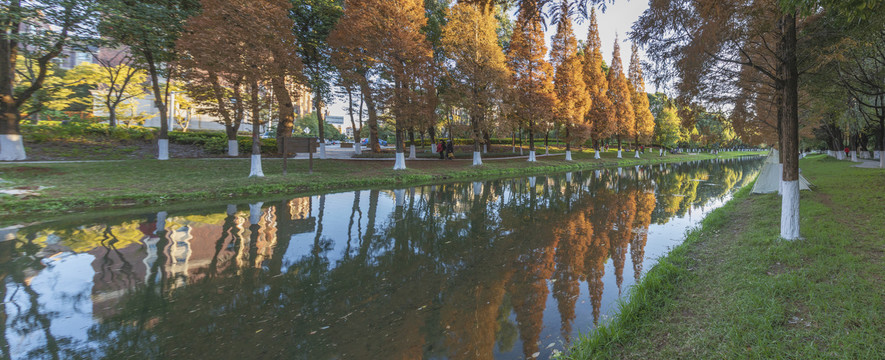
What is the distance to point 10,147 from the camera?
12172 mm

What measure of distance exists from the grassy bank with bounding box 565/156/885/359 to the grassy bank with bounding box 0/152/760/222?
1148 centimetres

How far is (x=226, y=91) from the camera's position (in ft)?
41.2

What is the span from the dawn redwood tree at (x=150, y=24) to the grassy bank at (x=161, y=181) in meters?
3.49

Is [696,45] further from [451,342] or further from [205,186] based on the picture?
[205,186]

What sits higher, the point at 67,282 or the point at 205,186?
the point at 205,186

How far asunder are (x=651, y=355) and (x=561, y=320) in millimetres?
958

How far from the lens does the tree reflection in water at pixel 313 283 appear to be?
291 centimetres

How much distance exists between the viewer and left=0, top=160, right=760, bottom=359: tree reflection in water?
291cm

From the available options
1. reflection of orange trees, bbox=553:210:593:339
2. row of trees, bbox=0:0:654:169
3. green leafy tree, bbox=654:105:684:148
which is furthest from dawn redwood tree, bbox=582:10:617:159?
reflection of orange trees, bbox=553:210:593:339

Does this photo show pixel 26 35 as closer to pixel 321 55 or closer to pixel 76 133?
pixel 76 133

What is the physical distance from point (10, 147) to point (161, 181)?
684 cm

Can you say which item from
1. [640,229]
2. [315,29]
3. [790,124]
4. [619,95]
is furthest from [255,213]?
[619,95]

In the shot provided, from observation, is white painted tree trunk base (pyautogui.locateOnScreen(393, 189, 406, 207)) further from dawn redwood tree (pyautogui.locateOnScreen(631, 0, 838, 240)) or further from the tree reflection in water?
dawn redwood tree (pyautogui.locateOnScreen(631, 0, 838, 240))

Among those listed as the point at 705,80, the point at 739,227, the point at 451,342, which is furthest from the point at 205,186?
the point at 705,80
